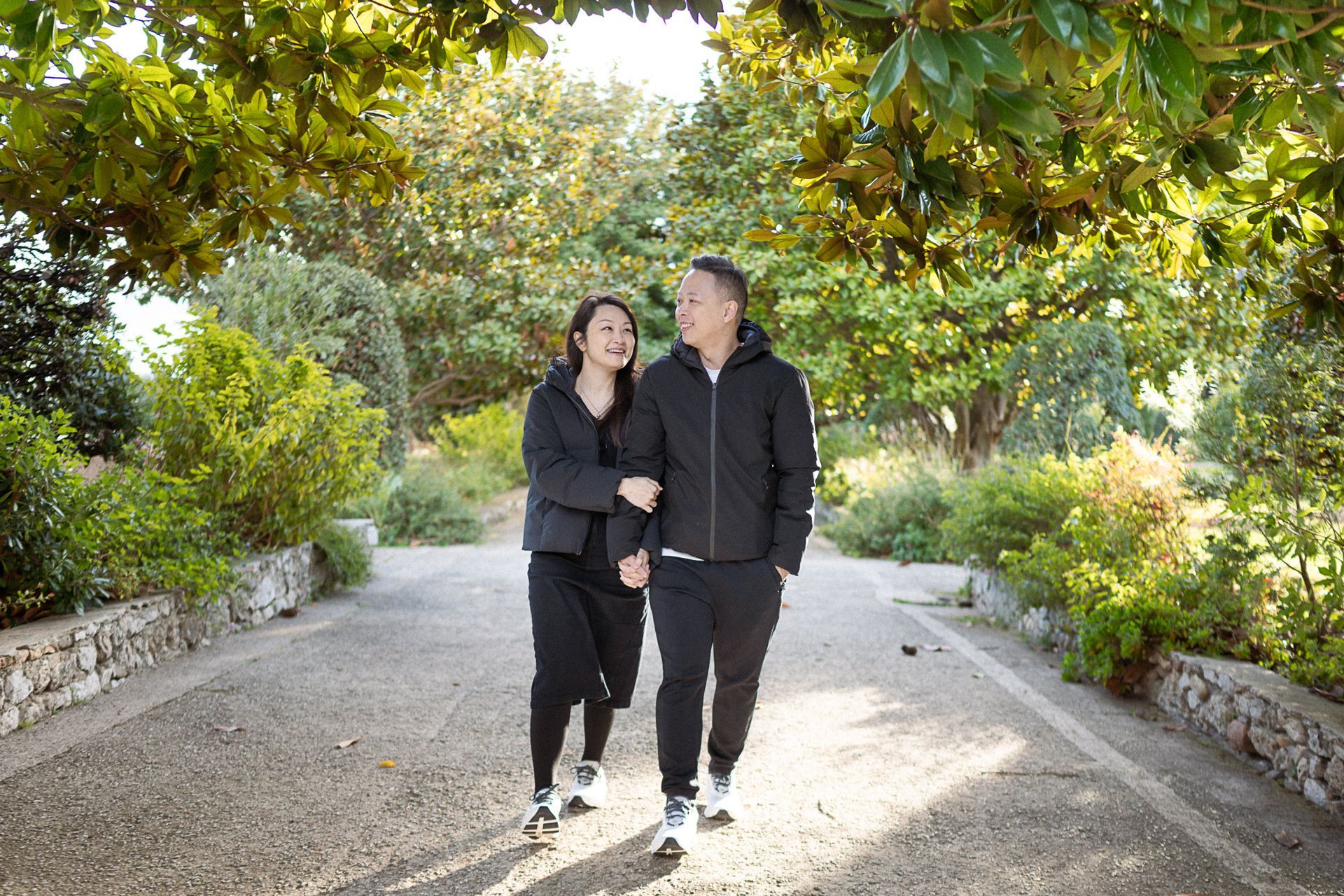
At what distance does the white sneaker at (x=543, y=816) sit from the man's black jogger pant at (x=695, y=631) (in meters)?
0.41

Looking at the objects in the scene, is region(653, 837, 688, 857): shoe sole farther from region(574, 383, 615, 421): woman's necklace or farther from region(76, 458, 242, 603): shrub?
region(76, 458, 242, 603): shrub

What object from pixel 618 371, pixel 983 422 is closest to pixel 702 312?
pixel 618 371

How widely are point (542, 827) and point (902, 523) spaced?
10.4 m

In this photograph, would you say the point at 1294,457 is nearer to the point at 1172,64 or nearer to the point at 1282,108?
the point at 1282,108

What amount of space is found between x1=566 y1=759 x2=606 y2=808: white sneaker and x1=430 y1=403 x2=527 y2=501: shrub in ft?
47.3

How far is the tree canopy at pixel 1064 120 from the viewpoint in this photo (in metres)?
1.84

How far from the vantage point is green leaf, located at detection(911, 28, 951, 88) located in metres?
1.72

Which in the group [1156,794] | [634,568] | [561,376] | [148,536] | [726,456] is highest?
[561,376]

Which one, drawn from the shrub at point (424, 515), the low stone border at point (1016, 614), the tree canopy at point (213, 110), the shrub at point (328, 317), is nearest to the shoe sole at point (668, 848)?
the tree canopy at point (213, 110)

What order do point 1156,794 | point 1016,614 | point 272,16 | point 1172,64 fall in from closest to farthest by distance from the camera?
point 1172,64 < point 272,16 < point 1156,794 < point 1016,614

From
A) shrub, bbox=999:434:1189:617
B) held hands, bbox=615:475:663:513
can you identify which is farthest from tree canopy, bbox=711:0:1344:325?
shrub, bbox=999:434:1189:617

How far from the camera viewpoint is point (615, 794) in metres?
4.27

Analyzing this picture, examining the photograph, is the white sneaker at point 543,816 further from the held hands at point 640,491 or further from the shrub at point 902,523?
A: the shrub at point 902,523

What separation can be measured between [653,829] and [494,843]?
1.89 feet
